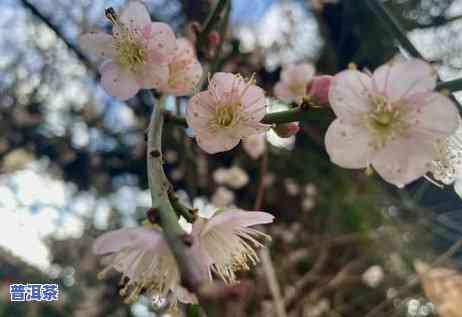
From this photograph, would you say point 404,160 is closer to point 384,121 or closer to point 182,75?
point 384,121

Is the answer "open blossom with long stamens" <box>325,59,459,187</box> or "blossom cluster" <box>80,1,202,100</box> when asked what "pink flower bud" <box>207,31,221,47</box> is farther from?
"open blossom with long stamens" <box>325,59,459,187</box>

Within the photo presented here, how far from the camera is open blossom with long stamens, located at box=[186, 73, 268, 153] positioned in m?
0.54

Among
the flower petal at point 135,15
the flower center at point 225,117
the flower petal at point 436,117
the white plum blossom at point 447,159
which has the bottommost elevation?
the white plum blossom at point 447,159

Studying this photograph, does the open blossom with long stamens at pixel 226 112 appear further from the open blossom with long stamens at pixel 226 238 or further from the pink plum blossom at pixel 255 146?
the pink plum blossom at pixel 255 146

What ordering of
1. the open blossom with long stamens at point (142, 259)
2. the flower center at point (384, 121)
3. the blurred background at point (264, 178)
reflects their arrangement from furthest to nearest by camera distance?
the blurred background at point (264, 178) → the flower center at point (384, 121) → the open blossom with long stamens at point (142, 259)

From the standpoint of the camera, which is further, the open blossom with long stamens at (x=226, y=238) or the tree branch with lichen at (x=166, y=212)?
the open blossom with long stamens at (x=226, y=238)

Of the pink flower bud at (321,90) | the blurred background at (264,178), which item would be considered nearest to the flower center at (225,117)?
the pink flower bud at (321,90)

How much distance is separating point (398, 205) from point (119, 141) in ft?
4.78

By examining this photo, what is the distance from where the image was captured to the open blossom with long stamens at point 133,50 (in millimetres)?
596

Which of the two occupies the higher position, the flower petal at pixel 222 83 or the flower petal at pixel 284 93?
the flower petal at pixel 222 83

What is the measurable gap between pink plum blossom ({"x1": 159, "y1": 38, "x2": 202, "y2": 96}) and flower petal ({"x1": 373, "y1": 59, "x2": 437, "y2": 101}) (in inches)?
8.6

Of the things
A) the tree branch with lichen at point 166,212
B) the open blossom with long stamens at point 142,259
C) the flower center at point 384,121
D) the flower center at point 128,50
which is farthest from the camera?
the flower center at point 128,50

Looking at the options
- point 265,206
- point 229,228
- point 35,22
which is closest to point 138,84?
point 229,228

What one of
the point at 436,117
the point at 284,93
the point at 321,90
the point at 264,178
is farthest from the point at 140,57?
the point at 264,178
